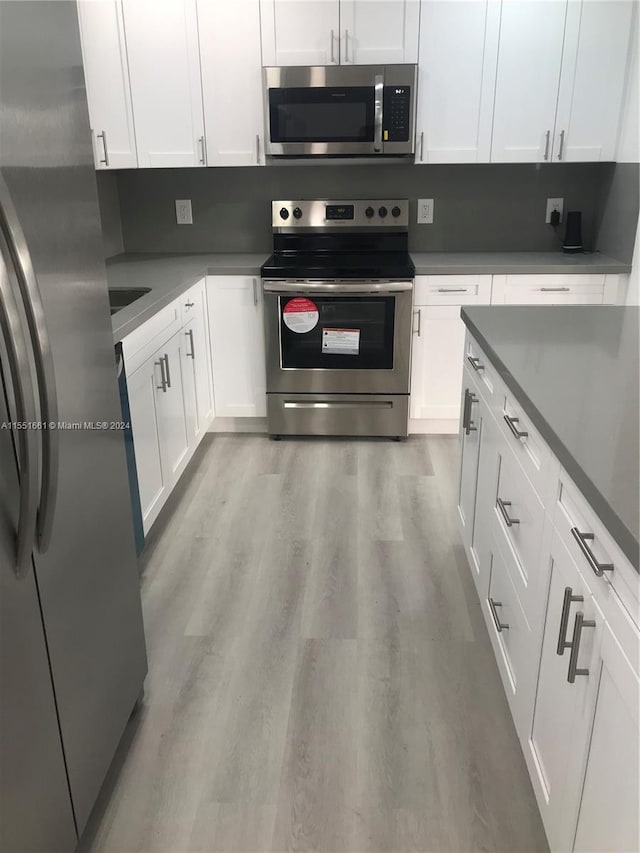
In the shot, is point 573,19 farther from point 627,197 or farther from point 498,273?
point 498,273

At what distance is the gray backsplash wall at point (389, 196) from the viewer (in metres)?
3.67

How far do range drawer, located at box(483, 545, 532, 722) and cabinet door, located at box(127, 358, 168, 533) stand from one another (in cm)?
126

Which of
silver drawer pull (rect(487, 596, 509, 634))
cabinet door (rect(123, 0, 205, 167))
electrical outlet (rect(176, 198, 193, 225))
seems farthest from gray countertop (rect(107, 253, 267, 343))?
silver drawer pull (rect(487, 596, 509, 634))

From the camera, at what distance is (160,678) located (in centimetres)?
195

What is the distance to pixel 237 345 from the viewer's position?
3.52 m

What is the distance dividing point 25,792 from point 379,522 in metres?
1.84

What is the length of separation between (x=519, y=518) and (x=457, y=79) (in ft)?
8.21

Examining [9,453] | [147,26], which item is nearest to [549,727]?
[9,453]

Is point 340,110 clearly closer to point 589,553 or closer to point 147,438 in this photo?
point 147,438

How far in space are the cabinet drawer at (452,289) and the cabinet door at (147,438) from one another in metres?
1.44

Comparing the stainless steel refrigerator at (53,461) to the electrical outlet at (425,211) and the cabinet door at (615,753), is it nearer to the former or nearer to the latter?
the cabinet door at (615,753)

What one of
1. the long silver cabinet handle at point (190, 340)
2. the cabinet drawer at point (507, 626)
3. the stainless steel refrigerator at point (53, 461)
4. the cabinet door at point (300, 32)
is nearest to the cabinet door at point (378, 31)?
the cabinet door at point (300, 32)

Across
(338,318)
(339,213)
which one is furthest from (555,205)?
(338,318)

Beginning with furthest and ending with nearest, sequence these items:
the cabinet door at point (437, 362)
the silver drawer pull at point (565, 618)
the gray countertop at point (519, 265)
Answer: the cabinet door at point (437, 362)
the gray countertop at point (519, 265)
the silver drawer pull at point (565, 618)
